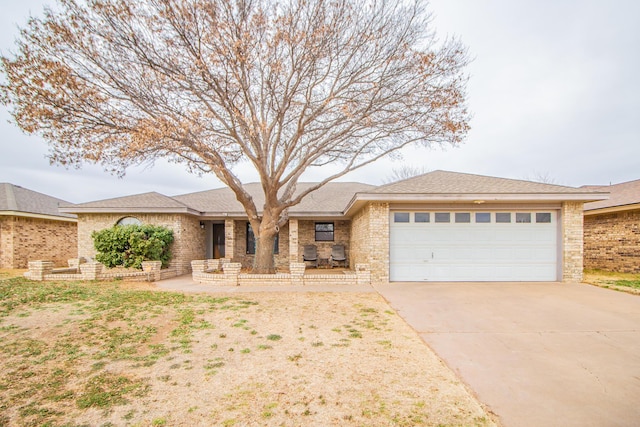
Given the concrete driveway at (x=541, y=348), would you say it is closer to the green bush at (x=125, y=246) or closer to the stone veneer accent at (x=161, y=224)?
the green bush at (x=125, y=246)

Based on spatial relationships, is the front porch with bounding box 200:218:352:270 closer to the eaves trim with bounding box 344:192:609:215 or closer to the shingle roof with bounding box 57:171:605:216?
the shingle roof with bounding box 57:171:605:216

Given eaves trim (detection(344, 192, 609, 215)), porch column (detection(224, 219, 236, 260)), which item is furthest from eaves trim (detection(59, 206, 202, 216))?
eaves trim (detection(344, 192, 609, 215))

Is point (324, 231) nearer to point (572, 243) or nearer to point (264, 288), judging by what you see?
point (264, 288)

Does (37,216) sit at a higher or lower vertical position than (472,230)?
higher

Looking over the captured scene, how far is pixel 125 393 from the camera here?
3.06 metres

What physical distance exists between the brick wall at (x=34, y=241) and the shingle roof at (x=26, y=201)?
540 mm

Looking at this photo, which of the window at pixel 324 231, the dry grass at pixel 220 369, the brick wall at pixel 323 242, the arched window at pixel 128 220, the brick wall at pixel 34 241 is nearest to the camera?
the dry grass at pixel 220 369

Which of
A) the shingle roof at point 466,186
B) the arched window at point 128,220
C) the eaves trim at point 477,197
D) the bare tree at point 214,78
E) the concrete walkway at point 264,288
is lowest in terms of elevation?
the concrete walkway at point 264,288

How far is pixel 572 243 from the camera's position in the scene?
953 cm

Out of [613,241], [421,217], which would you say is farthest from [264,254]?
[613,241]

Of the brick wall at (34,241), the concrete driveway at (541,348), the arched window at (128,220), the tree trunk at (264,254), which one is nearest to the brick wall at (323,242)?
the tree trunk at (264,254)

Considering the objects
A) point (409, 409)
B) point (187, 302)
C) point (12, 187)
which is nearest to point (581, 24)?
point (409, 409)

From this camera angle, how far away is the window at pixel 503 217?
9.87m

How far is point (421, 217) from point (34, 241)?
1772 centimetres
